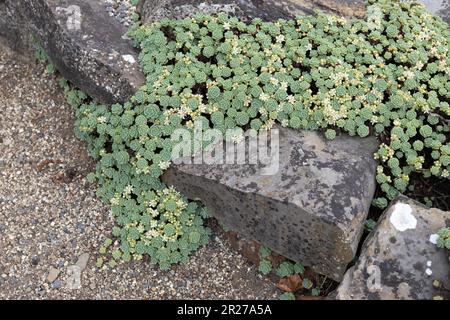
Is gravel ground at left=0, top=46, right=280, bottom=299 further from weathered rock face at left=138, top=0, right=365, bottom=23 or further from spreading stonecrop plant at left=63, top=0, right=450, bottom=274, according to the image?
weathered rock face at left=138, top=0, right=365, bottom=23

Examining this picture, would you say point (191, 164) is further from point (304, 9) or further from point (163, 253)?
point (304, 9)

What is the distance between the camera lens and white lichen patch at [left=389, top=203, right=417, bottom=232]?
13.1 ft

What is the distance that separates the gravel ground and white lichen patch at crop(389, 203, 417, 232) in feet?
3.70

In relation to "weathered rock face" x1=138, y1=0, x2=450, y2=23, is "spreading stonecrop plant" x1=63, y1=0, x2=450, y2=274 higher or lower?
lower

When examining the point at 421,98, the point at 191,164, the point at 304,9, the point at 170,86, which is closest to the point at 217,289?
the point at 191,164

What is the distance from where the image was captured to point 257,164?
4348 millimetres

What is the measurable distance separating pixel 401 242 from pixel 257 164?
3.89 feet

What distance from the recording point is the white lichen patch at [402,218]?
4.00m

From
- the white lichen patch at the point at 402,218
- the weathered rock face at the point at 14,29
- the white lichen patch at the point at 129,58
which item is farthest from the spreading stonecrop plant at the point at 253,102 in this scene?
the weathered rock face at the point at 14,29

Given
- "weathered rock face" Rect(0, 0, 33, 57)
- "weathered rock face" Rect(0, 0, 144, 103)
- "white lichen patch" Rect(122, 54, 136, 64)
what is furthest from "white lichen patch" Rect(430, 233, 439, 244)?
"weathered rock face" Rect(0, 0, 33, 57)

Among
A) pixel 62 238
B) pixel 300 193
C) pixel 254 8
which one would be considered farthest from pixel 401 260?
pixel 62 238

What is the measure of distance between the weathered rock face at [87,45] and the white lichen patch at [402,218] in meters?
2.28

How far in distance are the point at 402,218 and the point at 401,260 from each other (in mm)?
306

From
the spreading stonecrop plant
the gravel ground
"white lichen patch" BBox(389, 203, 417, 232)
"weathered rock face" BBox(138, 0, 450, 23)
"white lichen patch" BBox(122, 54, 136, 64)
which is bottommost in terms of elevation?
the gravel ground
